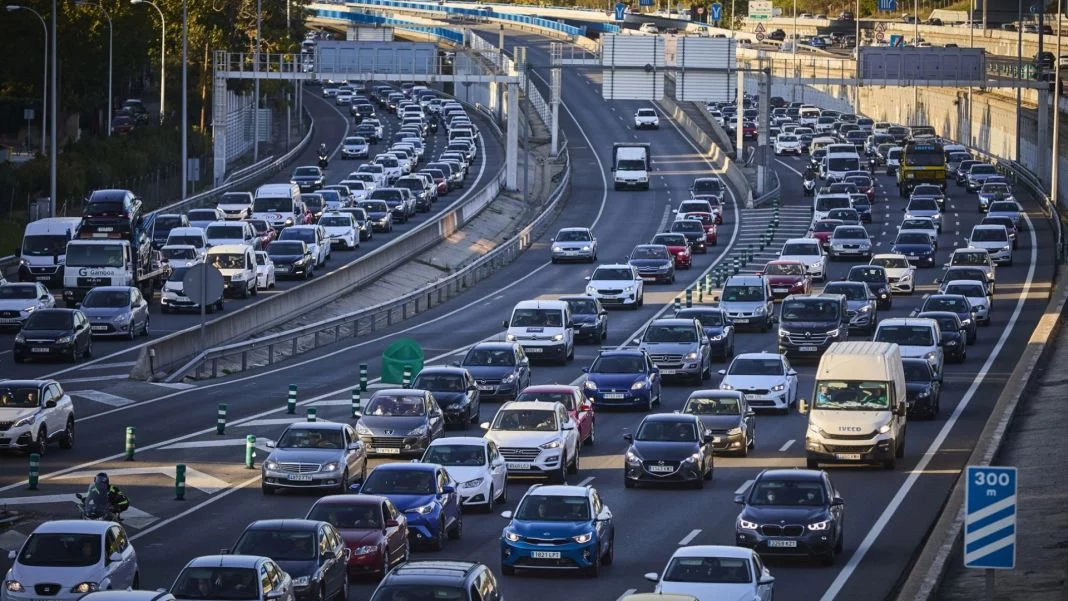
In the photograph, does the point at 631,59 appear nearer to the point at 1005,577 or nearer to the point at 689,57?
the point at 689,57

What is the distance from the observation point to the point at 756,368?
4388cm

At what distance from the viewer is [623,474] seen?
36.3 metres

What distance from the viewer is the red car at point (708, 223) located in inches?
3202

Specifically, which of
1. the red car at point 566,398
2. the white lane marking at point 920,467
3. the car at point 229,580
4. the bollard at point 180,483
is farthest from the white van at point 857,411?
the car at point 229,580

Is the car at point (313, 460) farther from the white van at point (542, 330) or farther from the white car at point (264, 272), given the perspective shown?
the white car at point (264, 272)

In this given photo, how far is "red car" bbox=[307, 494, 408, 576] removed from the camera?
86.4 feet

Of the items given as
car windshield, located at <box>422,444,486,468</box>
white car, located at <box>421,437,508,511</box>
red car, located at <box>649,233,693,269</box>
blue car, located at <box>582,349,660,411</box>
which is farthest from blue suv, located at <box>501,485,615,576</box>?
red car, located at <box>649,233,693,269</box>

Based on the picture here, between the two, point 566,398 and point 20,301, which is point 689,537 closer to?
point 566,398

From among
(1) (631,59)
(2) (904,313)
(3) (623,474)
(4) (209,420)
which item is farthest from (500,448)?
(1) (631,59)

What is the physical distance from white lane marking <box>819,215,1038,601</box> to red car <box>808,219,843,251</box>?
10.2 m

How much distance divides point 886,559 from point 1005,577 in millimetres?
1754

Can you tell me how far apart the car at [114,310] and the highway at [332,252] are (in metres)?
0.36

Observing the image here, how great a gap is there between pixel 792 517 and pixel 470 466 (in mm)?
6163

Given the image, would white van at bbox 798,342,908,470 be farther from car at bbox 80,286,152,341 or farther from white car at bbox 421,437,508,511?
car at bbox 80,286,152,341
